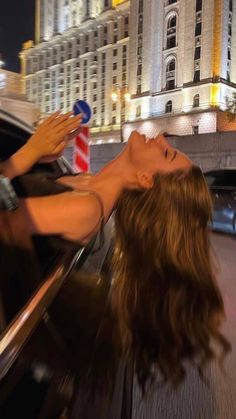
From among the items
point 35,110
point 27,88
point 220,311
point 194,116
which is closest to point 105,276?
point 220,311

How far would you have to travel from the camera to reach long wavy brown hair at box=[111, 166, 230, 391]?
1.68 metres

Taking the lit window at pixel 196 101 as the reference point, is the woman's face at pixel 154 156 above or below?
below

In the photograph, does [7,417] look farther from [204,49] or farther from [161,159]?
[204,49]

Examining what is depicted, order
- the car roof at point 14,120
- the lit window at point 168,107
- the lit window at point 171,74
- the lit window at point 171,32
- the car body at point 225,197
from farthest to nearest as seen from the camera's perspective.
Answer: the lit window at point 171,32 < the lit window at point 171,74 < the lit window at point 168,107 < the car body at point 225,197 < the car roof at point 14,120

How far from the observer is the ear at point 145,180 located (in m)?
1.75

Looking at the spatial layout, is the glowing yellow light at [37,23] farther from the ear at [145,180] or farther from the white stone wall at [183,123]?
the ear at [145,180]

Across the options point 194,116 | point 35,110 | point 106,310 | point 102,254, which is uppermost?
point 194,116

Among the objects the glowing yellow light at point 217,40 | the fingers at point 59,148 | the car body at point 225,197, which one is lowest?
the car body at point 225,197

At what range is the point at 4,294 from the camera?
1434 mm

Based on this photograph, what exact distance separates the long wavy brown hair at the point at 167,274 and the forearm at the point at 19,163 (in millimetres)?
349

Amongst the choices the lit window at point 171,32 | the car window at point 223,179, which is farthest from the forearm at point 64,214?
the lit window at point 171,32

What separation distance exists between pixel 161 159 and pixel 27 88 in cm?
12634

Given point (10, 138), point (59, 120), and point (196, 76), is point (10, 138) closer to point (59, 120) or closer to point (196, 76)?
point (59, 120)

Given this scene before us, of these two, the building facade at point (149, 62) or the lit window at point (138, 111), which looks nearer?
the building facade at point (149, 62)
